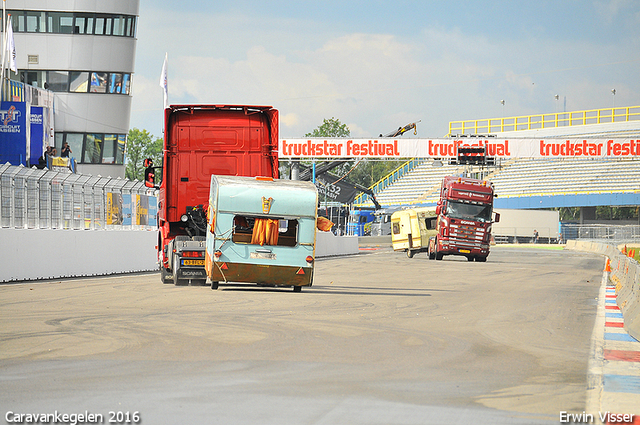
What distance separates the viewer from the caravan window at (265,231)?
1648 cm

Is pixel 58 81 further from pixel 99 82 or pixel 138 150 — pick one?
pixel 138 150

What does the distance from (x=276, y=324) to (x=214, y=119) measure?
28.6 feet

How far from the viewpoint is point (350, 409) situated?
19.7ft

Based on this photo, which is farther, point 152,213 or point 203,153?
point 152,213

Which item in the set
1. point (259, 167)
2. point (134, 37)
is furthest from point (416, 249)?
point (259, 167)

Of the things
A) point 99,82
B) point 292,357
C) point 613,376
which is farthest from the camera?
point 99,82

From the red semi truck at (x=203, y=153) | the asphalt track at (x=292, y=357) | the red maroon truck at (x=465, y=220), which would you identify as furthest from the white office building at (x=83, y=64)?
the asphalt track at (x=292, y=357)

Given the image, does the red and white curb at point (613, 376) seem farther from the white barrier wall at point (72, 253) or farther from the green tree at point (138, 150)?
the green tree at point (138, 150)

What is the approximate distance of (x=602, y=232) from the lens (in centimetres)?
7156

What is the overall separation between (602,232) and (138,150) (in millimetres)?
78435

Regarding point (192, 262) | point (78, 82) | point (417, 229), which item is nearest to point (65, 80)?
point (78, 82)

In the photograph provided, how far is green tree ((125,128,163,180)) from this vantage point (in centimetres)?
12850

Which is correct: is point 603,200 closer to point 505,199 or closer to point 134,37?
point 505,199

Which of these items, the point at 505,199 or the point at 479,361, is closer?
the point at 479,361
